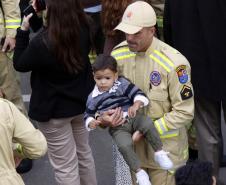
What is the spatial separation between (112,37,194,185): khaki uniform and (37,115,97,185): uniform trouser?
2.43 ft

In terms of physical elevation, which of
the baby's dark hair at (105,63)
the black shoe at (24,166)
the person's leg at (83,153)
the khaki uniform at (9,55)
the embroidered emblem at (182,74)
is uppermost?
the baby's dark hair at (105,63)

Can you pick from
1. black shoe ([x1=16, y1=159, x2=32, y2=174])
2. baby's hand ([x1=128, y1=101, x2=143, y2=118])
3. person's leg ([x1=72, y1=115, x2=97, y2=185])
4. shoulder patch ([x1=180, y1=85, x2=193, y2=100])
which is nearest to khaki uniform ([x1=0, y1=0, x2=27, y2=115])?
black shoe ([x1=16, y1=159, x2=32, y2=174])

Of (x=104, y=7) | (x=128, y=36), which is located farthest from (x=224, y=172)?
(x=128, y=36)

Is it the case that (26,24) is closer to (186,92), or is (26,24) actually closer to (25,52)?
(25,52)

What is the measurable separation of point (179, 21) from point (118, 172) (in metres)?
1.17

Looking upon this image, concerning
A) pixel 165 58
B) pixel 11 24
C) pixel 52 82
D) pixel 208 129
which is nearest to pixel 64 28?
pixel 52 82

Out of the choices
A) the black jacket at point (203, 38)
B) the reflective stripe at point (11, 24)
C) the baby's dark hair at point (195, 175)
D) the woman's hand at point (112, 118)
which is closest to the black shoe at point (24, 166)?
the reflective stripe at point (11, 24)

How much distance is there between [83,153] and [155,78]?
1273mm

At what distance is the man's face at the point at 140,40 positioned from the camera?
11.3ft

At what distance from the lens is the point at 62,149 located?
165 inches

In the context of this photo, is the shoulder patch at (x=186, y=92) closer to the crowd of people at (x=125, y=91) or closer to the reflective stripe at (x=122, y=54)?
the crowd of people at (x=125, y=91)

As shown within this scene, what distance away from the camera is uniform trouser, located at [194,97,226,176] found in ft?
14.5

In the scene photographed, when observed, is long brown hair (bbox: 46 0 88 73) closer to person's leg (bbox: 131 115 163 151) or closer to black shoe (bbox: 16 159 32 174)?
person's leg (bbox: 131 115 163 151)

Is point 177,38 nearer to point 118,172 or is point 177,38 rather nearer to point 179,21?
point 179,21
